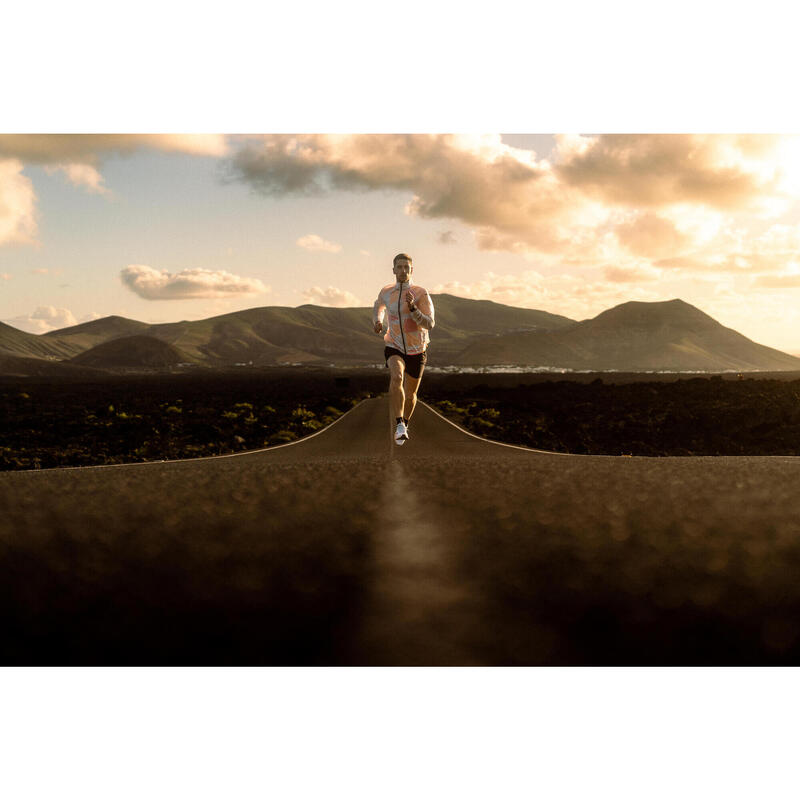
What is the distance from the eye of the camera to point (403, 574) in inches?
141

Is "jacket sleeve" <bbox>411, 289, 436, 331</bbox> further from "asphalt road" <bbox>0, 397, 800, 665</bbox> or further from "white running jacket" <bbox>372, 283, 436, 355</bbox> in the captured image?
"asphalt road" <bbox>0, 397, 800, 665</bbox>

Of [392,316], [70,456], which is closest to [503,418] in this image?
[70,456]

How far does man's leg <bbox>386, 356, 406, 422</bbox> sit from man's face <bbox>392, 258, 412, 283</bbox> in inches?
40.1

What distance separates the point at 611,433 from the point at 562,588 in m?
25.7

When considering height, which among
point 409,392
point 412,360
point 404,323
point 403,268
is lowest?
point 409,392

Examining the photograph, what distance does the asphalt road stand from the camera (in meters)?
2.78

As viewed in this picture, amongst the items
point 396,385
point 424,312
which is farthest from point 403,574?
point 396,385

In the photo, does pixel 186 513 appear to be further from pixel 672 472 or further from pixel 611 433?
pixel 611 433

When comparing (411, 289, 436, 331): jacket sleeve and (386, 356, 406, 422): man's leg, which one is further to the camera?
(386, 356, 406, 422): man's leg

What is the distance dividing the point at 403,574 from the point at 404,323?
17.1 ft

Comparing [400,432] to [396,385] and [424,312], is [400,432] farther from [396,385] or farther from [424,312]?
[424,312]

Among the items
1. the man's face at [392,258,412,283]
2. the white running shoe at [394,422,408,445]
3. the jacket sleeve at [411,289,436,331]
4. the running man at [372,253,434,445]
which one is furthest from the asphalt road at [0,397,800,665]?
the white running shoe at [394,422,408,445]

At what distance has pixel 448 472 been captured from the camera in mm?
7480

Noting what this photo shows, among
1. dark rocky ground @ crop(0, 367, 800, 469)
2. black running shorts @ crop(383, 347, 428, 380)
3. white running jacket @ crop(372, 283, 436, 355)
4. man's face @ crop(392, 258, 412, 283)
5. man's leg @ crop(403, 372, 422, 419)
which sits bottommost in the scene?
dark rocky ground @ crop(0, 367, 800, 469)
